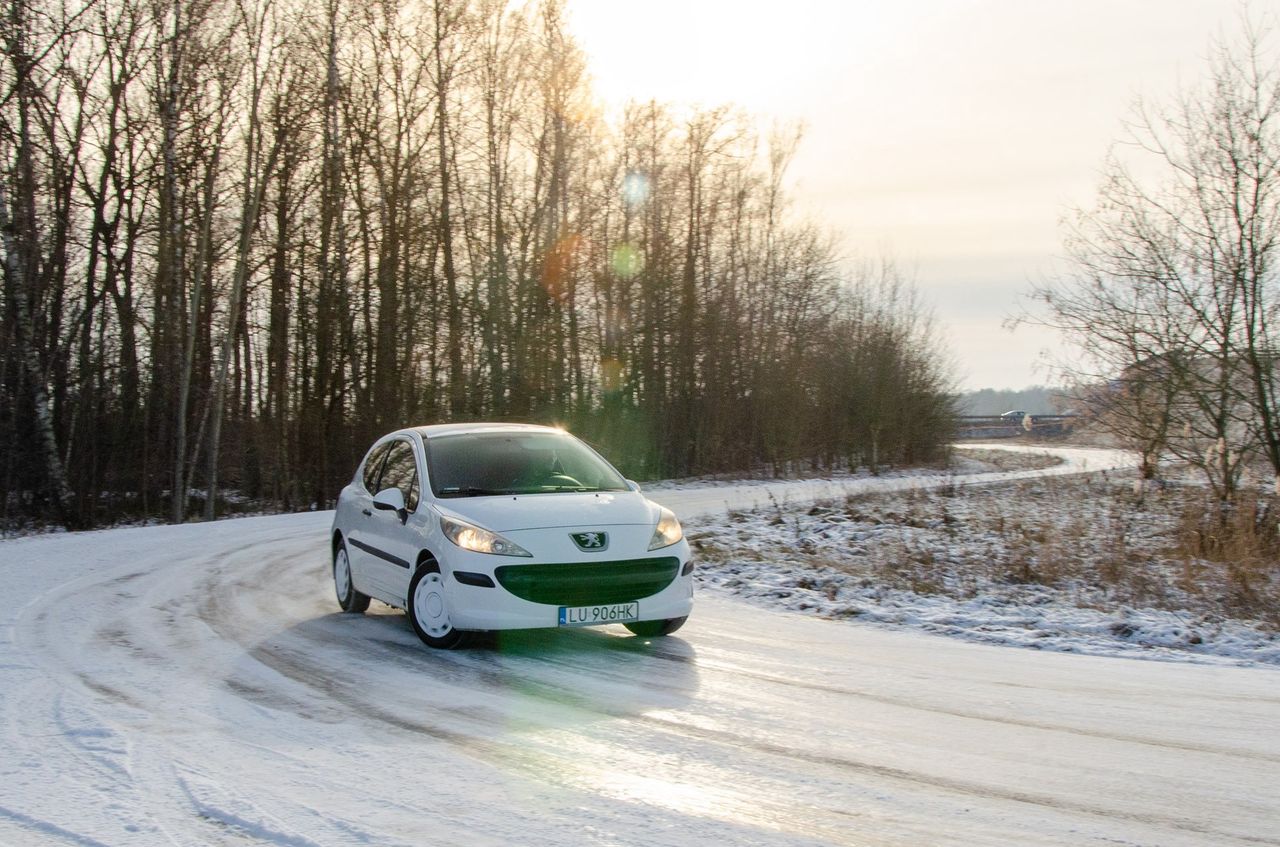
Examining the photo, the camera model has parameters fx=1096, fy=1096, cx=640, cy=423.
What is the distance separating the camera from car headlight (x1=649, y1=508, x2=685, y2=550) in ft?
26.2

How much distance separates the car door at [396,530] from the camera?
8383 mm

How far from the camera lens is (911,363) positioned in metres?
48.2

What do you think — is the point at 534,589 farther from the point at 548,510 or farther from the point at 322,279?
the point at 322,279

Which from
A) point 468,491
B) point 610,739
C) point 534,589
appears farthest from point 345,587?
point 610,739

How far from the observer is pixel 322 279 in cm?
3247

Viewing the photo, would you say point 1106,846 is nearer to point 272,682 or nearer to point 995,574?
point 272,682

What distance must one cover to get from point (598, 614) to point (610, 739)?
2235 mm

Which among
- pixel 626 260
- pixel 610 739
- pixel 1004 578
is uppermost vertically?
pixel 626 260

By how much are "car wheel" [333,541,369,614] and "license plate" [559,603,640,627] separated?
273cm

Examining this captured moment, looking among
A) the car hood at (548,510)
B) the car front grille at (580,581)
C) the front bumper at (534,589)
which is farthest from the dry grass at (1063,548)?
the front bumper at (534,589)

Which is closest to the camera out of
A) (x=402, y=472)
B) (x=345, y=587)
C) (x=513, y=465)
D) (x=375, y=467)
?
(x=513, y=465)

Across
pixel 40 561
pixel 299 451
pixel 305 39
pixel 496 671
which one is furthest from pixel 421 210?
pixel 496 671

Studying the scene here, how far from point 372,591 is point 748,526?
944cm

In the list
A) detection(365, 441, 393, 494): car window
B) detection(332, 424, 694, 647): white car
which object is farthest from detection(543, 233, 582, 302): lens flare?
detection(332, 424, 694, 647): white car
